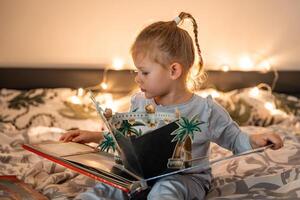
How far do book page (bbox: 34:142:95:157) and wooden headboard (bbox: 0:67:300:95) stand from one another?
1.30 meters

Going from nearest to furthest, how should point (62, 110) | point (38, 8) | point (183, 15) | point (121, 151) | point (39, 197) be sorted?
point (121, 151) < point (39, 197) < point (183, 15) < point (62, 110) < point (38, 8)

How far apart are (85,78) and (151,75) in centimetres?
132

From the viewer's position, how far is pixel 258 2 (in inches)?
98.7

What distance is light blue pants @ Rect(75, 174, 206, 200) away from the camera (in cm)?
101

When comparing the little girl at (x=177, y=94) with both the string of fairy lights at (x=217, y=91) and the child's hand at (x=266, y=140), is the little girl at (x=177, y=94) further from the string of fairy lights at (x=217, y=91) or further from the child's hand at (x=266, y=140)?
the string of fairy lights at (x=217, y=91)

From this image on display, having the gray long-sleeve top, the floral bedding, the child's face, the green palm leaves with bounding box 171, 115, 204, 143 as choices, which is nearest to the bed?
the floral bedding

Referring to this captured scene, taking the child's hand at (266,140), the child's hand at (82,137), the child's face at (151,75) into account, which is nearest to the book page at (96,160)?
the child's hand at (82,137)

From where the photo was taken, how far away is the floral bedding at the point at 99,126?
3.89ft

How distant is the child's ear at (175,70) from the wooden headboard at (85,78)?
1.23 meters

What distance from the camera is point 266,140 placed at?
3.59ft

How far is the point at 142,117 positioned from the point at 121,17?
5.02 feet

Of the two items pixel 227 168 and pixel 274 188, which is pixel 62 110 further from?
pixel 274 188

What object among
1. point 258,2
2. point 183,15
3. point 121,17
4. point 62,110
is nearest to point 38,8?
point 121,17

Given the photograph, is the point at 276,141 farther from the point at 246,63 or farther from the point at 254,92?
the point at 246,63
